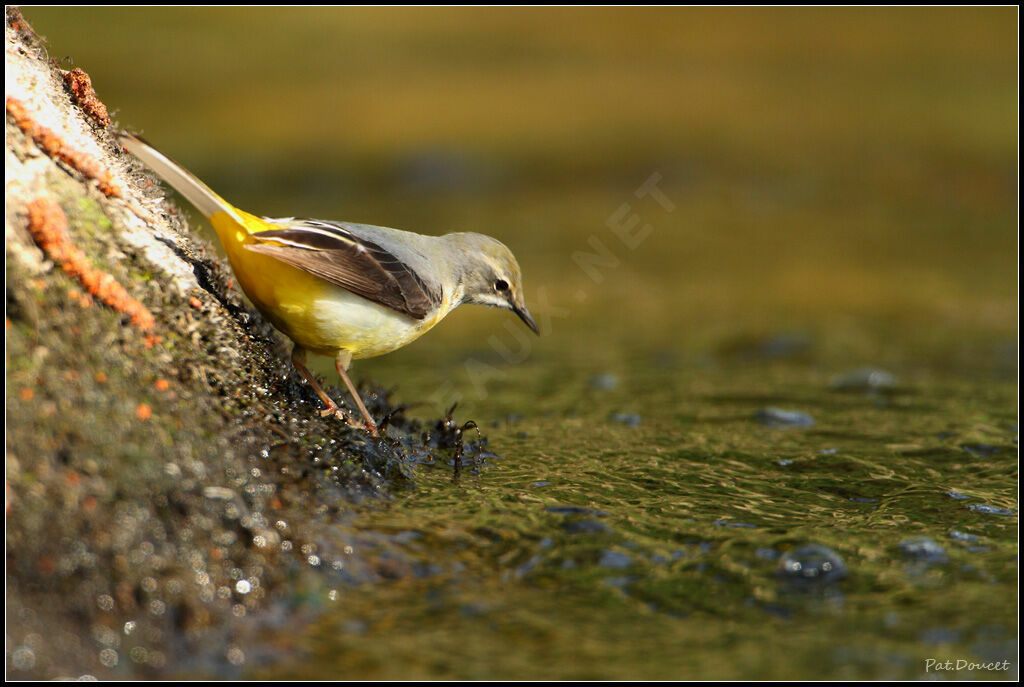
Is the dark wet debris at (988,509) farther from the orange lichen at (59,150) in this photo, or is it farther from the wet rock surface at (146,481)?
the orange lichen at (59,150)

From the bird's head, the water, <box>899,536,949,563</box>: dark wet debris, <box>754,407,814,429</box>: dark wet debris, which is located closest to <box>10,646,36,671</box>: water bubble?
the water

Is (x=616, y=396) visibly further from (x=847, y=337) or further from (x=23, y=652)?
(x=23, y=652)

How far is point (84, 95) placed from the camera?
4.70 meters

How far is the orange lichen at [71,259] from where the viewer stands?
381 centimetres

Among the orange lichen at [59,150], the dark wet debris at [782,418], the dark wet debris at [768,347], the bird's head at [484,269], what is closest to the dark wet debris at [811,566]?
the dark wet debris at [782,418]

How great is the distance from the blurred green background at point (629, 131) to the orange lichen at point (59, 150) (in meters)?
6.36

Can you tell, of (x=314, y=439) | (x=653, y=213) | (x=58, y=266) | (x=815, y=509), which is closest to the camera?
(x=58, y=266)

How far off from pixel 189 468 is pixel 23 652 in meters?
0.86

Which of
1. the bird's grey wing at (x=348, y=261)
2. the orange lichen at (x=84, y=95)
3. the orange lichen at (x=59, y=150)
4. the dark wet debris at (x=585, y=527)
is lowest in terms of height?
the dark wet debris at (x=585, y=527)

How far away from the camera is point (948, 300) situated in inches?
420

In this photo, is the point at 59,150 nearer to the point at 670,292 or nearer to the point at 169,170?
the point at 169,170

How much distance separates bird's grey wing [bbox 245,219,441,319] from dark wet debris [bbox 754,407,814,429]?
2.56 m

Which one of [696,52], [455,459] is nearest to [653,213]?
[696,52]

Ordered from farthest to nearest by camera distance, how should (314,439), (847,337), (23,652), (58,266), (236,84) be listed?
(236,84), (847,337), (314,439), (58,266), (23,652)
